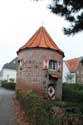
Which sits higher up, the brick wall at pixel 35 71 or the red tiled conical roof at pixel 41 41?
the red tiled conical roof at pixel 41 41

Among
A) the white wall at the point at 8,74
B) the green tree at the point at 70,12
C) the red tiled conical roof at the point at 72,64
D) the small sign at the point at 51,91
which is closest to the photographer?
the green tree at the point at 70,12

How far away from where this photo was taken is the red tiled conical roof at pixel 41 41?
4588cm

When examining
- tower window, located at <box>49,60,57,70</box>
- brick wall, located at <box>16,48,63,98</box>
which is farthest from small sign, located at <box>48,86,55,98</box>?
tower window, located at <box>49,60,57,70</box>

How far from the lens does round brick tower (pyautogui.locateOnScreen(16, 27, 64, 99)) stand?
44.3 meters

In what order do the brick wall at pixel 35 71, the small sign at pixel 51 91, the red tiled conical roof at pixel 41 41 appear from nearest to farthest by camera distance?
the brick wall at pixel 35 71 → the small sign at pixel 51 91 → the red tiled conical roof at pixel 41 41

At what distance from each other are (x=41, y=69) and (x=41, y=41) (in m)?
4.64

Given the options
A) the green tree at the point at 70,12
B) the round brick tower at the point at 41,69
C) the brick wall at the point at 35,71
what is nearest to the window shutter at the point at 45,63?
the round brick tower at the point at 41,69

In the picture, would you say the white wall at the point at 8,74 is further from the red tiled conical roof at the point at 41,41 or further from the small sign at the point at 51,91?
the small sign at the point at 51,91

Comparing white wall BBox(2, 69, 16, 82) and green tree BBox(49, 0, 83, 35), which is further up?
white wall BBox(2, 69, 16, 82)

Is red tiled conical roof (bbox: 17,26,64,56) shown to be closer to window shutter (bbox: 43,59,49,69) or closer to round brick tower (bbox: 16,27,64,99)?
round brick tower (bbox: 16,27,64,99)

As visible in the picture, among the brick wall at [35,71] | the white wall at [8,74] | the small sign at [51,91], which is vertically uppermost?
the white wall at [8,74]

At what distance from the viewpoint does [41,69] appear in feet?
146

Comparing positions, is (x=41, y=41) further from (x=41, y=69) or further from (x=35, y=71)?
(x=35, y=71)

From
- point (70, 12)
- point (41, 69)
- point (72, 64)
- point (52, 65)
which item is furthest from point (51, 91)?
point (72, 64)
